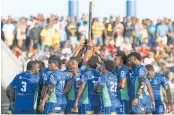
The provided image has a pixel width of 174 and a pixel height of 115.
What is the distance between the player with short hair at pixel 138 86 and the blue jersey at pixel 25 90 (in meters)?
1.87

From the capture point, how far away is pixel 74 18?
26922 millimetres

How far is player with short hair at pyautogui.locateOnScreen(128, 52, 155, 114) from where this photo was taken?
15.8 m

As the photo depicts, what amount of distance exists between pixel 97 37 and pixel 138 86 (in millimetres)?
10531

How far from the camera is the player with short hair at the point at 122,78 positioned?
16.0m

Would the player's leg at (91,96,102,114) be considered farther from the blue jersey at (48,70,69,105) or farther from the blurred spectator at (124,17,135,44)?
the blurred spectator at (124,17,135,44)

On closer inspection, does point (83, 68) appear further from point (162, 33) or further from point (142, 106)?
point (162, 33)

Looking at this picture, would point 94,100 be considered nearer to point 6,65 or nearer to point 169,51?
point 6,65

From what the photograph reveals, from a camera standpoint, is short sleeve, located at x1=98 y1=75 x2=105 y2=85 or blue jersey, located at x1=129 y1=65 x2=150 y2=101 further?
blue jersey, located at x1=129 y1=65 x2=150 y2=101

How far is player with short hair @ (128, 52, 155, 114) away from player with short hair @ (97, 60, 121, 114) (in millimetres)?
333

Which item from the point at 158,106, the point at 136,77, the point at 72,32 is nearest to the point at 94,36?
the point at 72,32

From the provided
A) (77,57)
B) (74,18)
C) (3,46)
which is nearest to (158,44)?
(74,18)

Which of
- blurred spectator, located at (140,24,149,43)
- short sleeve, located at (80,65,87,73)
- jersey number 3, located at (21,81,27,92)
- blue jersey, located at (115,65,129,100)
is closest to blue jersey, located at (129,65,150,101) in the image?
blue jersey, located at (115,65,129,100)

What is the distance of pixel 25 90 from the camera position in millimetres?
16297

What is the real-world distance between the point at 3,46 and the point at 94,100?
664cm
